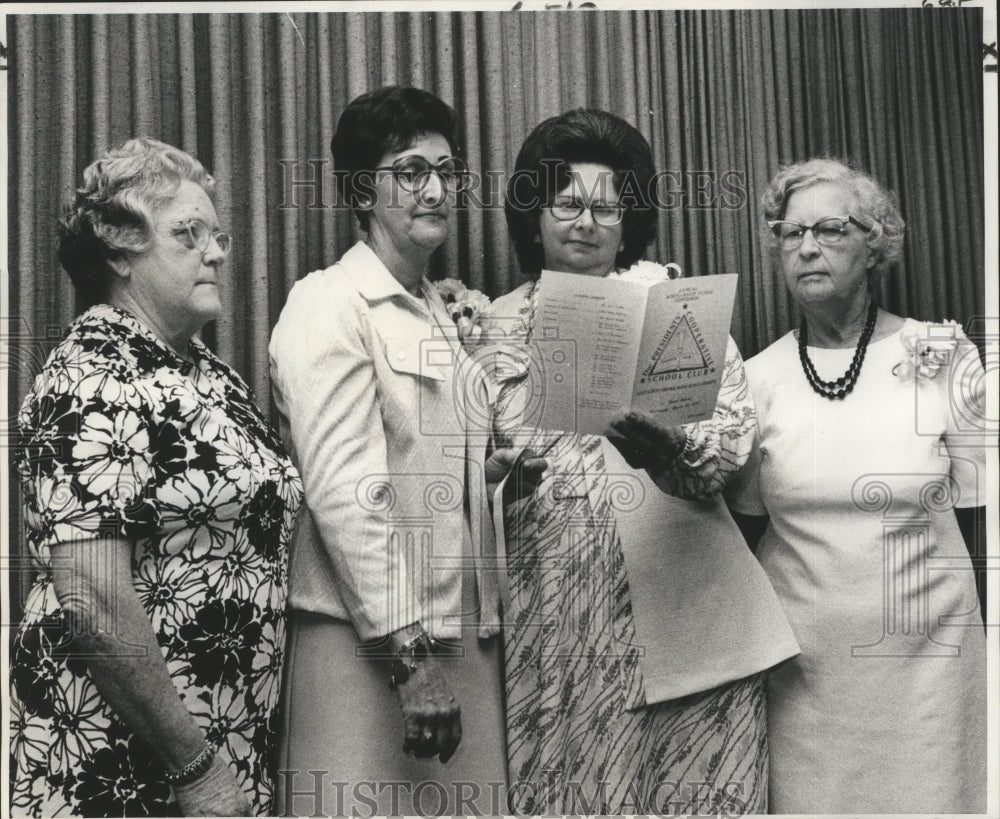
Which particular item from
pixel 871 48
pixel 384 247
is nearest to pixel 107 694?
pixel 384 247

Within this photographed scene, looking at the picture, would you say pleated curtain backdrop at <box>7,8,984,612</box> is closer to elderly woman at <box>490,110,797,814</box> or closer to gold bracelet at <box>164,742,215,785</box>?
elderly woman at <box>490,110,797,814</box>

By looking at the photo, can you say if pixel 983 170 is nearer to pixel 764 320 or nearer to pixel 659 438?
pixel 764 320

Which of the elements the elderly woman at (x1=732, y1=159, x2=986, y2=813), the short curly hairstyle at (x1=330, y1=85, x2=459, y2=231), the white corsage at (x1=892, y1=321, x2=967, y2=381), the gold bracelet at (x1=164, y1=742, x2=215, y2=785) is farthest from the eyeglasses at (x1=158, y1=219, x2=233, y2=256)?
the white corsage at (x1=892, y1=321, x2=967, y2=381)

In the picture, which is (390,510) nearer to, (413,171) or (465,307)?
(465,307)

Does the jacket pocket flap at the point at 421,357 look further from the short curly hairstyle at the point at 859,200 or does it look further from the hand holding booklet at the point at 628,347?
the short curly hairstyle at the point at 859,200

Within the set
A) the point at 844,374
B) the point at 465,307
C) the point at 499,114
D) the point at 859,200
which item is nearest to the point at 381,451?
the point at 465,307

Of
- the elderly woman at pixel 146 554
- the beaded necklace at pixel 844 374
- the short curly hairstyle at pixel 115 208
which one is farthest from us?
the beaded necklace at pixel 844 374

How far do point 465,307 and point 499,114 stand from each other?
0.42 m

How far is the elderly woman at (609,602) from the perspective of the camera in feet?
7.50

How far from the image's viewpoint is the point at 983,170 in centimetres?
247

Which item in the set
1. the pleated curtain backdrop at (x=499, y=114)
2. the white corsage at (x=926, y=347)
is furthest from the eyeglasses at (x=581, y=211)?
the white corsage at (x=926, y=347)

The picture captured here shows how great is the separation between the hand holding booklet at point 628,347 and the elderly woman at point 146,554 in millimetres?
569

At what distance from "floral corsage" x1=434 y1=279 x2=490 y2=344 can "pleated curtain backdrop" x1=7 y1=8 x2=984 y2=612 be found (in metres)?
0.03

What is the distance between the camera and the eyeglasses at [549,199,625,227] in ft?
7.52
